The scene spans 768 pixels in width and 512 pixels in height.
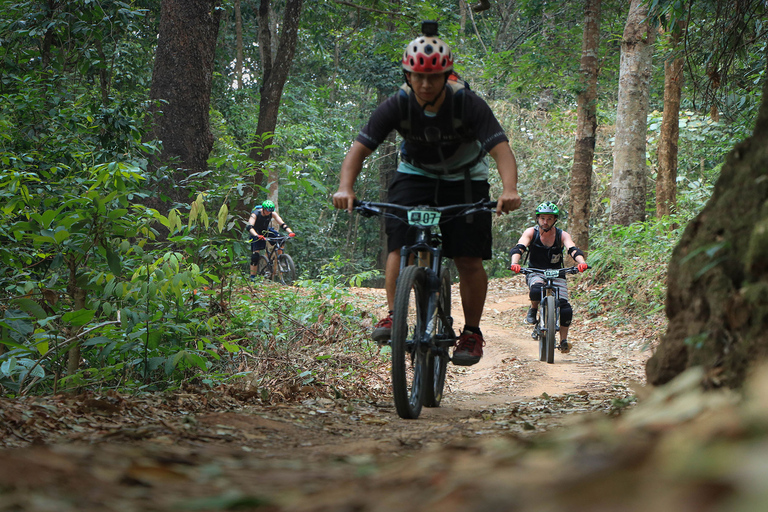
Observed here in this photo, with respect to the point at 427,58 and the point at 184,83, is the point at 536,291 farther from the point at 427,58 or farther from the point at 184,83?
the point at 427,58

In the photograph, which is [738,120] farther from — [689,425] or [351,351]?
[689,425]

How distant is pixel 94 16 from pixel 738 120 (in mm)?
10768

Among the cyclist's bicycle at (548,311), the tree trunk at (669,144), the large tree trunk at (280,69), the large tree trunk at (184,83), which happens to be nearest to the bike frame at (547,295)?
the cyclist's bicycle at (548,311)

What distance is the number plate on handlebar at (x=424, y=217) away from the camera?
4.42 meters

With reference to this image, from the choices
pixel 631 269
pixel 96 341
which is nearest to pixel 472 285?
pixel 96 341

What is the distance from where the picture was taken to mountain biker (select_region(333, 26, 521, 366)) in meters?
4.39

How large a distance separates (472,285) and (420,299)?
65 centimetres

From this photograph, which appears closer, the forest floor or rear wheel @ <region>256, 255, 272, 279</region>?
the forest floor

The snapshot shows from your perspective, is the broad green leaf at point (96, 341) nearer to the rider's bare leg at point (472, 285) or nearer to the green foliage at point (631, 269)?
the rider's bare leg at point (472, 285)

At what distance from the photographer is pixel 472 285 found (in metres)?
5.06

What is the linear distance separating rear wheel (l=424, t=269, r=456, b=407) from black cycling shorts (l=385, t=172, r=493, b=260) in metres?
0.28

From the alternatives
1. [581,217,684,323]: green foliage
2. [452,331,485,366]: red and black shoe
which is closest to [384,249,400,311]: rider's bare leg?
[452,331,485,366]: red and black shoe

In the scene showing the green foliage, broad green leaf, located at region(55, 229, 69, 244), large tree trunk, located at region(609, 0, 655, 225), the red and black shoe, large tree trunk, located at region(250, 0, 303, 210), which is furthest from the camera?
large tree trunk, located at region(609, 0, 655, 225)

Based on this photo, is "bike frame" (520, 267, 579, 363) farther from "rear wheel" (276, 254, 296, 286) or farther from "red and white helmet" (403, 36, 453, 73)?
"rear wheel" (276, 254, 296, 286)
